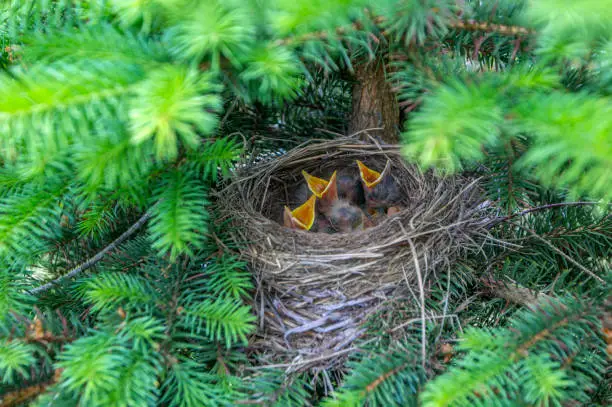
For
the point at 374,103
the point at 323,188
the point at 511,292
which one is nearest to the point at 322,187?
the point at 323,188

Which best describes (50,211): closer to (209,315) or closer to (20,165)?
(20,165)

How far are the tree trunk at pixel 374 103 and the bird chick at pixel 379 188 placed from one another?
0.19 metres

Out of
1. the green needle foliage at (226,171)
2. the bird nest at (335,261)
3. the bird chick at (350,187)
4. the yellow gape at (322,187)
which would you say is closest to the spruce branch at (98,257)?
the green needle foliage at (226,171)

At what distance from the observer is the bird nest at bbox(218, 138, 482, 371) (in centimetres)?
75

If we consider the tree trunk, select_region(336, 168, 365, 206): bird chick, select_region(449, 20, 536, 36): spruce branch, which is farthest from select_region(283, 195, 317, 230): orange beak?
select_region(449, 20, 536, 36): spruce branch

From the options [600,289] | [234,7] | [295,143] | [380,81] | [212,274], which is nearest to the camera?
[234,7]

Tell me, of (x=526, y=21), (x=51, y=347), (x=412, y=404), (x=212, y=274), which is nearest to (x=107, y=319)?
(x=51, y=347)

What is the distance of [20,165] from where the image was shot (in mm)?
556

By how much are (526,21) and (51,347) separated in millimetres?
602

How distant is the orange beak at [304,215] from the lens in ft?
3.80

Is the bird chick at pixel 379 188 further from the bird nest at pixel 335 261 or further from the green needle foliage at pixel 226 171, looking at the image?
the green needle foliage at pixel 226 171

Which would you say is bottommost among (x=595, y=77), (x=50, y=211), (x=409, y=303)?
(x=409, y=303)

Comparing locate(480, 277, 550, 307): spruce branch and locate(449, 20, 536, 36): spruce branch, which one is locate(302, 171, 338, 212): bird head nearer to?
locate(480, 277, 550, 307): spruce branch

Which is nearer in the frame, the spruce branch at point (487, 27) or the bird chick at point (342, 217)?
the spruce branch at point (487, 27)
